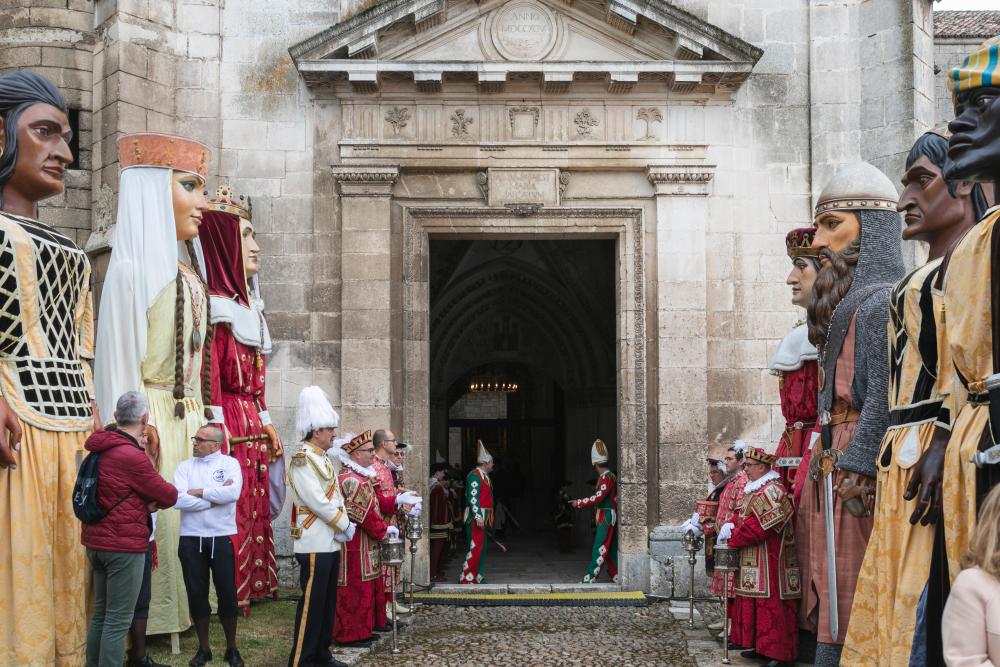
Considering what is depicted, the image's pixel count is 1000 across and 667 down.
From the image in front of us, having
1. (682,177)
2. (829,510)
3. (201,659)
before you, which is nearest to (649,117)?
(682,177)

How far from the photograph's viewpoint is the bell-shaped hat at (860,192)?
242 inches

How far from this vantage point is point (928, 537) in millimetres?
3961

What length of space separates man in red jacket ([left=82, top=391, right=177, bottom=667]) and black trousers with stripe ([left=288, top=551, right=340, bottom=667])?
4.21 feet

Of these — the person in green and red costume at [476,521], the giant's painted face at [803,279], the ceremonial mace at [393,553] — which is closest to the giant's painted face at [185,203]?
the ceremonial mace at [393,553]

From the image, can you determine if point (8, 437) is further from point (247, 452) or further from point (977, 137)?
point (247, 452)

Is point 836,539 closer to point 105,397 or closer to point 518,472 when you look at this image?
point 105,397

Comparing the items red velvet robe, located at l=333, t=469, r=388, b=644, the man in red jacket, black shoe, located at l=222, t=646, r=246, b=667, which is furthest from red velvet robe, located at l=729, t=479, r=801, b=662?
the man in red jacket

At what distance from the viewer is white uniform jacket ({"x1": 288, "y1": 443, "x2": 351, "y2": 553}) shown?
7156 millimetres

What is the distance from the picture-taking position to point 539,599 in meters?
10.9

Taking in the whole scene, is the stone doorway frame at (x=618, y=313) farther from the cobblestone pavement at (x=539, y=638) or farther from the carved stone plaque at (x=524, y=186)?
the cobblestone pavement at (x=539, y=638)

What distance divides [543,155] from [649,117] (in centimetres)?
122

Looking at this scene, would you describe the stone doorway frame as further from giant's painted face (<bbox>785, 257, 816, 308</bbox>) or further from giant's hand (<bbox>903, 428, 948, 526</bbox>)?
giant's hand (<bbox>903, 428, 948, 526</bbox>)

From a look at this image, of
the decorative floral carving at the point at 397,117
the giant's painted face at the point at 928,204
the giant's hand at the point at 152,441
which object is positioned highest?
the decorative floral carving at the point at 397,117

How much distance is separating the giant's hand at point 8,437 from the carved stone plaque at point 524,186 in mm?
7444
